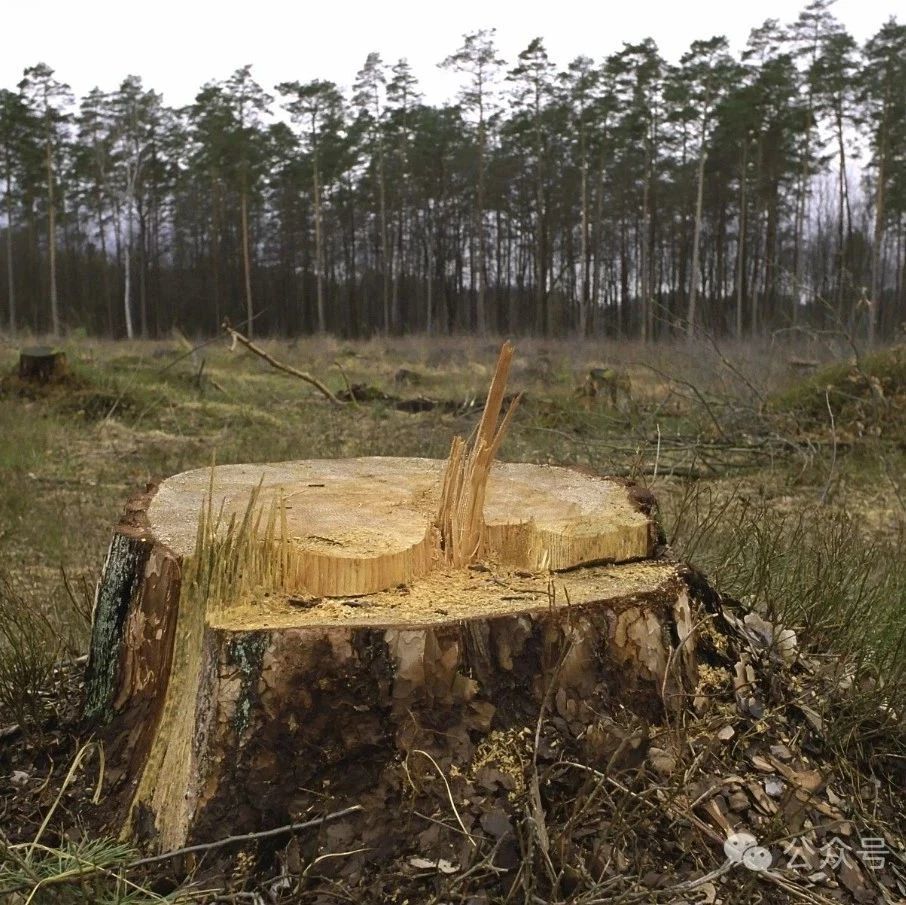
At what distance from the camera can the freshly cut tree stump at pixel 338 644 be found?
64.0 inches

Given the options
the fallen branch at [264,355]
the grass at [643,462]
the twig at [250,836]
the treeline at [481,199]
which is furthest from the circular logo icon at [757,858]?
the treeline at [481,199]

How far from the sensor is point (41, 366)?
9398 mm

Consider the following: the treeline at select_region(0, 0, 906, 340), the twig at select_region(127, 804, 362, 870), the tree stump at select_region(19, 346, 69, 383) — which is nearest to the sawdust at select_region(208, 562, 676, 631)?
the twig at select_region(127, 804, 362, 870)

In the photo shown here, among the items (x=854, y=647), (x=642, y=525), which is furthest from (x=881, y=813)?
(x=642, y=525)

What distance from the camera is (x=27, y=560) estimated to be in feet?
15.8

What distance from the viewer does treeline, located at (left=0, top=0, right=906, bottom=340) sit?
29.1m

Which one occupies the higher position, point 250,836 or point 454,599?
point 454,599

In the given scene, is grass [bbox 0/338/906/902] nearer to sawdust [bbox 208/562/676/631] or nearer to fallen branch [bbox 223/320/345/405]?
sawdust [bbox 208/562/676/631]

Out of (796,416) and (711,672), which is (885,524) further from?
(711,672)

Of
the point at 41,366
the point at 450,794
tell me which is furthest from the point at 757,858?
the point at 41,366

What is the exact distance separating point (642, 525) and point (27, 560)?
13.2 feet

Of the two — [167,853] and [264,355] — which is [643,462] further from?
[264,355]

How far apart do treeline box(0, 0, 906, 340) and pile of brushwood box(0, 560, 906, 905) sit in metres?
26.7

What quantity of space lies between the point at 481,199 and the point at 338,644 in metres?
34.0
